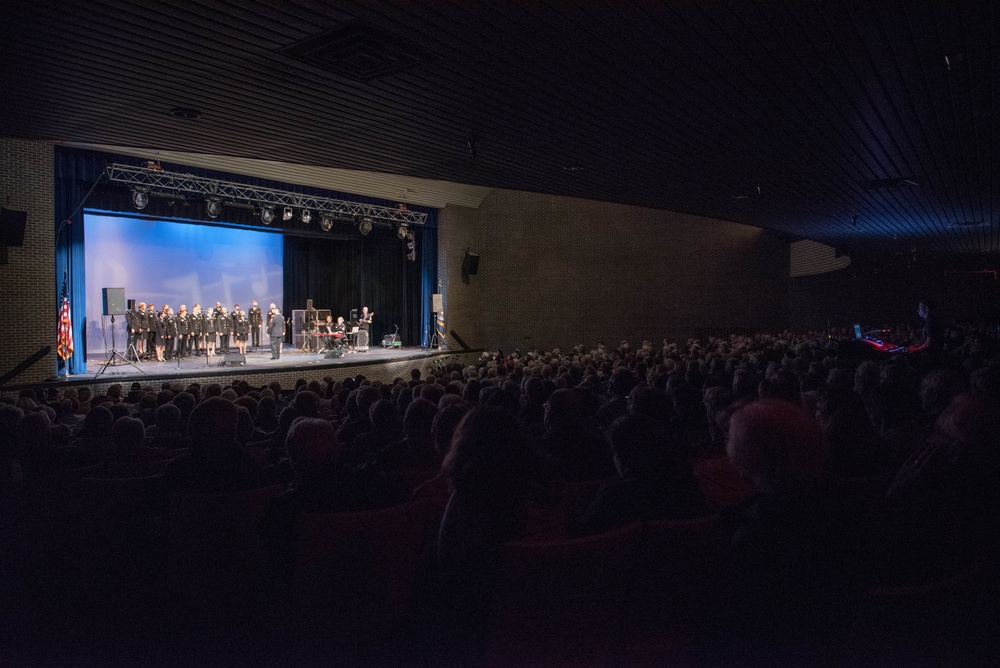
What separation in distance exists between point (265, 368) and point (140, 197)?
375 cm

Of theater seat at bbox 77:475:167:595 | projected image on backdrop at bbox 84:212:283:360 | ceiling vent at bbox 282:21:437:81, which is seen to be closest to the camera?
theater seat at bbox 77:475:167:595

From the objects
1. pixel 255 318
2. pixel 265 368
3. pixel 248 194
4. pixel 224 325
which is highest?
pixel 248 194

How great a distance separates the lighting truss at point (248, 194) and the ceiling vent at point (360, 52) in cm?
856

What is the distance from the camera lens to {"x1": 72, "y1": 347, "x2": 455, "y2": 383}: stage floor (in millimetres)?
11539

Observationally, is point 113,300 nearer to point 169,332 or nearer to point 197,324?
point 169,332

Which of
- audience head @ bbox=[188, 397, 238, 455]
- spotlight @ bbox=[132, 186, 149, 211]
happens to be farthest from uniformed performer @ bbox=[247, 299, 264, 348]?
audience head @ bbox=[188, 397, 238, 455]

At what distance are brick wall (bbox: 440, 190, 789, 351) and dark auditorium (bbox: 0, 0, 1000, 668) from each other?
7.34 meters

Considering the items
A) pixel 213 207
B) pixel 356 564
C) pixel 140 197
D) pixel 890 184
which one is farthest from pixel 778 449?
pixel 213 207

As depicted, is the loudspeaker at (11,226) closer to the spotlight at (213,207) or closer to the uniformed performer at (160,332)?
the spotlight at (213,207)

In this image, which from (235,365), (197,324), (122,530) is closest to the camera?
(122,530)

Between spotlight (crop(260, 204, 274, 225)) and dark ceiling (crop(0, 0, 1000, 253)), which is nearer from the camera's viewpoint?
dark ceiling (crop(0, 0, 1000, 253))

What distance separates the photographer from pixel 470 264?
18.6m

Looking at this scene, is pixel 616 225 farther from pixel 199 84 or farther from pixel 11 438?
pixel 11 438

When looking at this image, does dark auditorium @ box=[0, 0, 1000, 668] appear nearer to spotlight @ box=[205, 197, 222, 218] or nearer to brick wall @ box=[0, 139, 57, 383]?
brick wall @ box=[0, 139, 57, 383]
